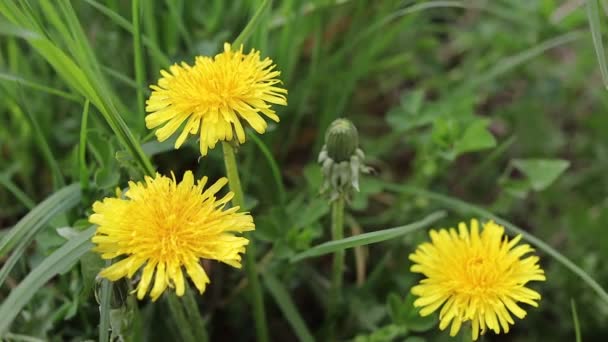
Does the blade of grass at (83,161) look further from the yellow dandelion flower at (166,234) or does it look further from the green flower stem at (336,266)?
the green flower stem at (336,266)

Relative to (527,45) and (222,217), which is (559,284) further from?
(222,217)

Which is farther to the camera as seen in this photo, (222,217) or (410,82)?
(410,82)

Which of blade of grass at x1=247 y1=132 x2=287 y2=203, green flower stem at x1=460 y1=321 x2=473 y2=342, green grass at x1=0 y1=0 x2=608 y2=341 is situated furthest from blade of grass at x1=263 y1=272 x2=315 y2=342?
green flower stem at x1=460 y1=321 x2=473 y2=342

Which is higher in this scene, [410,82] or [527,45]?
[410,82]

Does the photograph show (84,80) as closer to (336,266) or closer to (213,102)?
(213,102)

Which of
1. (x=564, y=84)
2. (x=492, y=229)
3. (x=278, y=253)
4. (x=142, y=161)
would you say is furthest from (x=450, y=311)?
(x=564, y=84)

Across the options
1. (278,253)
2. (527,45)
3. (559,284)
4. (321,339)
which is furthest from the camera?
(527,45)

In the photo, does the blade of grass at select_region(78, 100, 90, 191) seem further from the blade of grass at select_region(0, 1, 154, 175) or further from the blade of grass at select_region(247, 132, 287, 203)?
the blade of grass at select_region(247, 132, 287, 203)

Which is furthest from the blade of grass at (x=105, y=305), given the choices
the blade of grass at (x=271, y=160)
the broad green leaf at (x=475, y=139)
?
the broad green leaf at (x=475, y=139)
